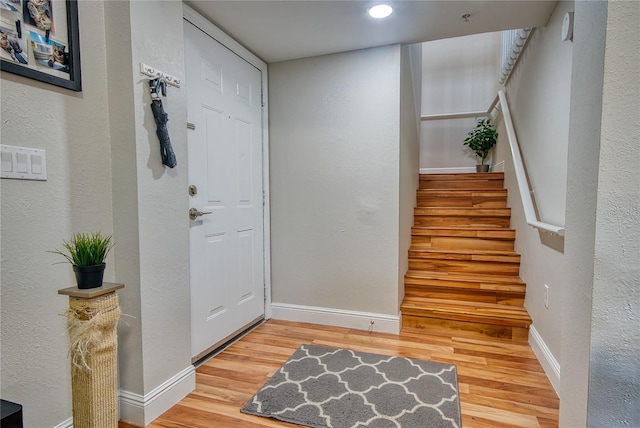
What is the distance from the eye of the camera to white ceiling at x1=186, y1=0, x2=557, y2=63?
1.88 meters

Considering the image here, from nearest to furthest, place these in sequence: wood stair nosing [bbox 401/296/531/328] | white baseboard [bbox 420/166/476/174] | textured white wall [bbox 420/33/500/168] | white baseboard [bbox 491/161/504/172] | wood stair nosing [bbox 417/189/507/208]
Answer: wood stair nosing [bbox 401/296/531/328] < wood stair nosing [bbox 417/189/507/208] < white baseboard [bbox 491/161/504/172] < textured white wall [bbox 420/33/500/168] < white baseboard [bbox 420/166/476/174]

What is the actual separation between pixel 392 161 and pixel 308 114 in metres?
0.78

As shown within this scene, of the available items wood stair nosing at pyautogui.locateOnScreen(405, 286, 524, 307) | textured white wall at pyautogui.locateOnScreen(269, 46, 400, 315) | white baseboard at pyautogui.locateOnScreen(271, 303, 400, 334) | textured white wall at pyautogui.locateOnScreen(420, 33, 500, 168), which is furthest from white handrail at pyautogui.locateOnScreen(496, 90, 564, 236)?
textured white wall at pyautogui.locateOnScreen(420, 33, 500, 168)

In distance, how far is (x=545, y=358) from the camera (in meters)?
1.98

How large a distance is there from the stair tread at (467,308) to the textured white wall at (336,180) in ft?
0.87

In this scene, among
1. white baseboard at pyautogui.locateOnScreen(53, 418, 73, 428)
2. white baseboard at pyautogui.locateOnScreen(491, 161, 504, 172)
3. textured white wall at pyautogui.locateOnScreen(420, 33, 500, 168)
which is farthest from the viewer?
textured white wall at pyautogui.locateOnScreen(420, 33, 500, 168)

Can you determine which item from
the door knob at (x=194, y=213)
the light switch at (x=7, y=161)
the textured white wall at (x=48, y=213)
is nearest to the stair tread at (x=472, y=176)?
the door knob at (x=194, y=213)

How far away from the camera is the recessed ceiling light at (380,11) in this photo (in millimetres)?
1889

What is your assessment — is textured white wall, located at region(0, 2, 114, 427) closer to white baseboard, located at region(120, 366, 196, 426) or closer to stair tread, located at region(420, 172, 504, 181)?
white baseboard, located at region(120, 366, 196, 426)

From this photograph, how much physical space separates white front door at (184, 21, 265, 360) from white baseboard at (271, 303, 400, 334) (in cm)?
21

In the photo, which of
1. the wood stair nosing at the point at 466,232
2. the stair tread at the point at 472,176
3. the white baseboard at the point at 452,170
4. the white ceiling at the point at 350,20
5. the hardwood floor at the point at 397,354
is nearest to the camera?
the hardwood floor at the point at 397,354

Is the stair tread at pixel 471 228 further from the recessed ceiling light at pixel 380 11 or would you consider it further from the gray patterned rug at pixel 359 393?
the recessed ceiling light at pixel 380 11

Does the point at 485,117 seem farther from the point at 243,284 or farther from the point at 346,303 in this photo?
the point at 243,284

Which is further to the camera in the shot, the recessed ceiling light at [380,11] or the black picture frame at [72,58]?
the recessed ceiling light at [380,11]
